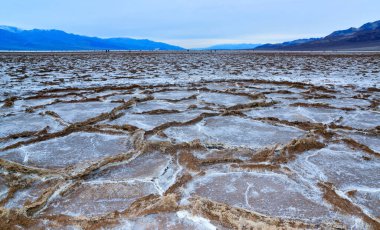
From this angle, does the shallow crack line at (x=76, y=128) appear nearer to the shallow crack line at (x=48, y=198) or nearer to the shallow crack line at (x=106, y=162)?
the shallow crack line at (x=106, y=162)

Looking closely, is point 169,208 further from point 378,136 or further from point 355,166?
point 378,136

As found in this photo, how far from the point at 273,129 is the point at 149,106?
2.19 meters

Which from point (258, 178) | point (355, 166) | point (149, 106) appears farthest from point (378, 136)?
point (149, 106)

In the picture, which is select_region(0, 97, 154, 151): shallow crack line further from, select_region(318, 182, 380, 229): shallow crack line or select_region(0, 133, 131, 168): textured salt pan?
select_region(318, 182, 380, 229): shallow crack line

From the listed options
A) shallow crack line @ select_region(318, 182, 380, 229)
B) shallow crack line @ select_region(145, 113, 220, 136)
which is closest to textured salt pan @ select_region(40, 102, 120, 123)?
shallow crack line @ select_region(145, 113, 220, 136)

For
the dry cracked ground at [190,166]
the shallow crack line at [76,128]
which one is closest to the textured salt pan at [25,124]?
the dry cracked ground at [190,166]

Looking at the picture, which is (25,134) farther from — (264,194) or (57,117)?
(264,194)

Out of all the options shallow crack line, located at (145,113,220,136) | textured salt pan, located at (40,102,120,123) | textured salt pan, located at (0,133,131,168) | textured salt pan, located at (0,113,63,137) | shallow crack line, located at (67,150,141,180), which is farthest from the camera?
textured salt pan, located at (40,102,120,123)

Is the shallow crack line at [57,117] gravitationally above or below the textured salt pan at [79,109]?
→ above

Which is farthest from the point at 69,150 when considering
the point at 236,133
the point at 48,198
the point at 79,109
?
the point at 79,109

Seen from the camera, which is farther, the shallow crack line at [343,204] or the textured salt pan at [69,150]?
the textured salt pan at [69,150]

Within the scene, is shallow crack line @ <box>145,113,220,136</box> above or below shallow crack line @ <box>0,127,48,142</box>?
below

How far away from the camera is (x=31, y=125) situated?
426cm

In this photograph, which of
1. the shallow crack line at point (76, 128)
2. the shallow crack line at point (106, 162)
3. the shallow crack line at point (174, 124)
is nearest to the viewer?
the shallow crack line at point (106, 162)
